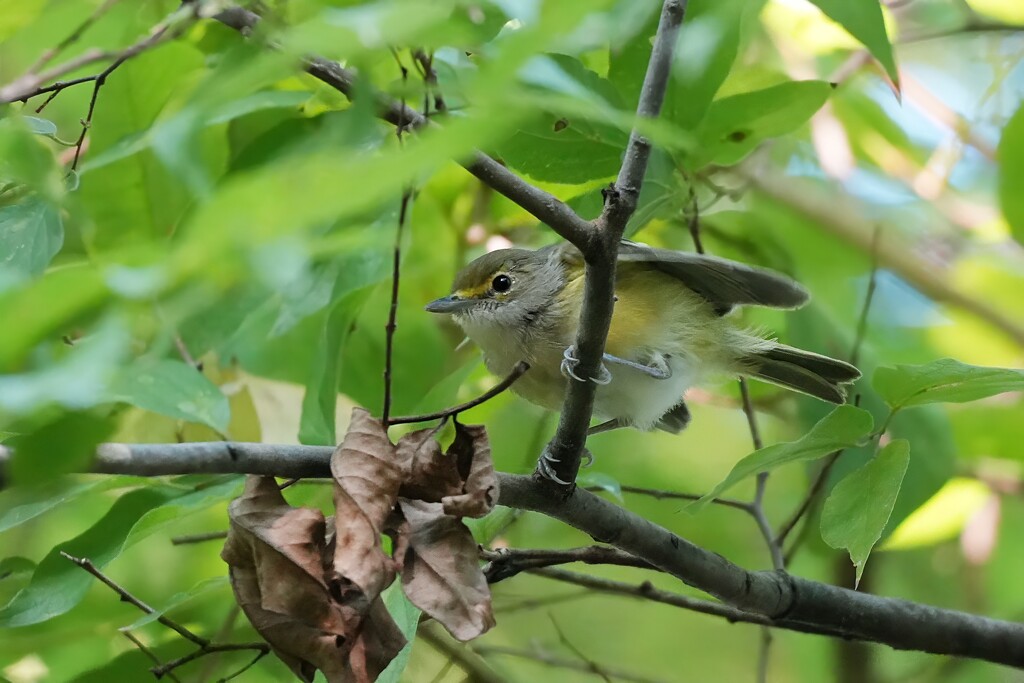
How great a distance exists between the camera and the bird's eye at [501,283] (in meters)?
2.66

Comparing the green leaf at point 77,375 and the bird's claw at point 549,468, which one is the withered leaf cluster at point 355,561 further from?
the green leaf at point 77,375

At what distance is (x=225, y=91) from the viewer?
0.78 metres

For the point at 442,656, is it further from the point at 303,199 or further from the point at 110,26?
the point at 303,199

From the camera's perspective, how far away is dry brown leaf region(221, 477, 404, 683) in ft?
4.18

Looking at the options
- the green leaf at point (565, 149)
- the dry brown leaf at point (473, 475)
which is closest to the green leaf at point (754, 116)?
the green leaf at point (565, 149)

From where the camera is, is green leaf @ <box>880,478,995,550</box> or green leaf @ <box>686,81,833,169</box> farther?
green leaf @ <box>880,478,995,550</box>

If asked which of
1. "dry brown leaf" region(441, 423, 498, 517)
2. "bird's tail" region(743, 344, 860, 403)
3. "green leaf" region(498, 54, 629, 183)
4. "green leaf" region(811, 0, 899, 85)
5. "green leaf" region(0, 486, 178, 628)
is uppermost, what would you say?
"green leaf" region(811, 0, 899, 85)

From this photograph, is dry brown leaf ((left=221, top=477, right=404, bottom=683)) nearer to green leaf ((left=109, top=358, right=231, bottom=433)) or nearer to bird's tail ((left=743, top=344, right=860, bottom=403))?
green leaf ((left=109, top=358, right=231, bottom=433))

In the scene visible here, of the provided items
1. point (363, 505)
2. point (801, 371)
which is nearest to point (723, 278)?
point (801, 371)

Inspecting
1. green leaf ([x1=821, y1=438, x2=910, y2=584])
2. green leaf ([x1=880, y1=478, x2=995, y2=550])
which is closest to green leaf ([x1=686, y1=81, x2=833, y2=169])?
green leaf ([x1=821, y1=438, x2=910, y2=584])

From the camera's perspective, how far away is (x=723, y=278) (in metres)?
2.54

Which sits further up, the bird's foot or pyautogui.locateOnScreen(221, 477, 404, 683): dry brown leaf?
pyautogui.locateOnScreen(221, 477, 404, 683): dry brown leaf

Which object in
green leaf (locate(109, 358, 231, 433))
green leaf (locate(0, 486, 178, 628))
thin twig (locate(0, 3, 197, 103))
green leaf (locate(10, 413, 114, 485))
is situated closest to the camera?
green leaf (locate(10, 413, 114, 485))

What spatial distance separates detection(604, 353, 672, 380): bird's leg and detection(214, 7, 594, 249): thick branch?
1130mm
